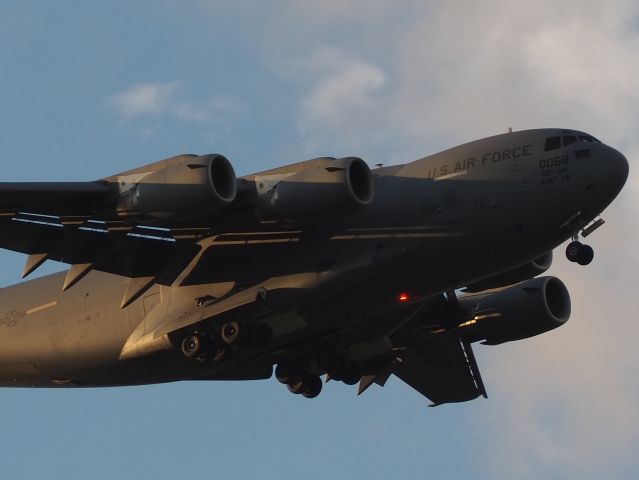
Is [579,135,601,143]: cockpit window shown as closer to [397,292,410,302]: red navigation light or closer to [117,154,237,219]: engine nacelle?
[397,292,410,302]: red navigation light

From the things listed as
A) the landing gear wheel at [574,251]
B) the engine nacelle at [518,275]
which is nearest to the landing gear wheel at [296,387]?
the engine nacelle at [518,275]

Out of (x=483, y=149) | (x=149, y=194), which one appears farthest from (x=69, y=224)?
(x=483, y=149)

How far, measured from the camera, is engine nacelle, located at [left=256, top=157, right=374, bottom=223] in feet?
68.2

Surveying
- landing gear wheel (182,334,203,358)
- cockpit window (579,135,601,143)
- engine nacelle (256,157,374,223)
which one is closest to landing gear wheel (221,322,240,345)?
landing gear wheel (182,334,203,358)

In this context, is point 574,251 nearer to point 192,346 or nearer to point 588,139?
point 588,139

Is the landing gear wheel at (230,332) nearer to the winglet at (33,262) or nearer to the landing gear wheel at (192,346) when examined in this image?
the landing gear wheel at (192,346)

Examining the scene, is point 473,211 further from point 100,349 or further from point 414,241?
point 100,349

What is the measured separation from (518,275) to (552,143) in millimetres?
3729

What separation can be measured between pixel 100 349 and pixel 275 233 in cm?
381

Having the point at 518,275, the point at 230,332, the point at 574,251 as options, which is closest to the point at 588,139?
the point at 574,251

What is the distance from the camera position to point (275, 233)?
71.7 ft

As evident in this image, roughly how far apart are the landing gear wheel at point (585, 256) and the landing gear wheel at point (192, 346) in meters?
5.72

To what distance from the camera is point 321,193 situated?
68.2ft

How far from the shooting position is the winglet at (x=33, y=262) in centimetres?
2165
